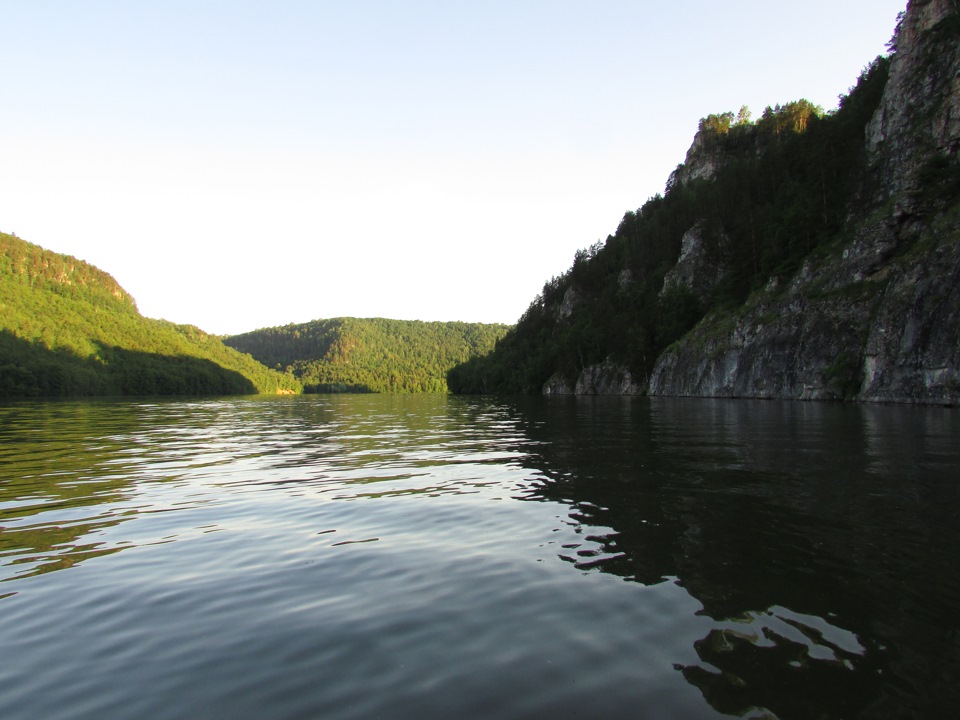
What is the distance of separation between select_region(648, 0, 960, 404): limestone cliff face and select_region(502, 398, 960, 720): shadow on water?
97.6 feet

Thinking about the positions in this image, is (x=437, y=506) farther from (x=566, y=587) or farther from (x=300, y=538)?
(x=566, y=587)

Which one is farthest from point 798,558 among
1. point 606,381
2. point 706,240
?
point 706,240

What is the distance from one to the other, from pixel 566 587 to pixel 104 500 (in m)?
12.5

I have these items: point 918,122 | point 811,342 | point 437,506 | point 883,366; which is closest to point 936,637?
point 437,506

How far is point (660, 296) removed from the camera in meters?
111

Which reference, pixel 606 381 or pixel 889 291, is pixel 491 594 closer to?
pixel 889 291

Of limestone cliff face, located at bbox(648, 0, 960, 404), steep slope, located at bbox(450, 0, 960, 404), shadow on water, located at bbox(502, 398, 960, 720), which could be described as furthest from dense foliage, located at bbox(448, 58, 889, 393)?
shadow on water, located at bbox(502, 398, 960, 720)

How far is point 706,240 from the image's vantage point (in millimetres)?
106625

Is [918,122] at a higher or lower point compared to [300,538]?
higher

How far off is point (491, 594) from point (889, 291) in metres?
56.9

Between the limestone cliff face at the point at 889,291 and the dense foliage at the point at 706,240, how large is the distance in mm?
6897

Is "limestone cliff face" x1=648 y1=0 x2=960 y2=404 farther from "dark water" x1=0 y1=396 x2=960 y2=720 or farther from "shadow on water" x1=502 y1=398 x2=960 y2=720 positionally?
"dark water" x1=0 y1=396 x2=960 y2=720

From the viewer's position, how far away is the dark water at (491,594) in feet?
16.7

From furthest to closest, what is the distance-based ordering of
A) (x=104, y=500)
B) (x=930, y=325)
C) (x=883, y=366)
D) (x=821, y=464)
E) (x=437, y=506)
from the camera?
1. (x=883, y=366)
2. (x=930, y=325)
3. (x=821, y=464)
4. (x=104, y=500)
5. (x=437, y=506)
